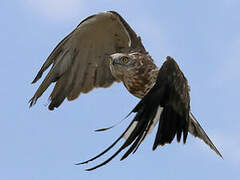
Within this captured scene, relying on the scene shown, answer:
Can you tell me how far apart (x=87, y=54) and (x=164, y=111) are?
10.6 feet

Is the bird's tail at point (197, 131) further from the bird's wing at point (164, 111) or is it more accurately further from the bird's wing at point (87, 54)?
the bird's wing at point (87, 54)

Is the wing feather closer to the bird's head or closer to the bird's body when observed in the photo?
the bird's body

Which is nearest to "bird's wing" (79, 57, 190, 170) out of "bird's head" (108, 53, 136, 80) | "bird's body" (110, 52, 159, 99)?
"bird's body" (110, 52, 159, 99)

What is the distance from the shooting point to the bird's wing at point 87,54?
10.5m

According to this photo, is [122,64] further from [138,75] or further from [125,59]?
[138,75]

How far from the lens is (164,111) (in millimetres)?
7992

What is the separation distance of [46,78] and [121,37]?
144cm

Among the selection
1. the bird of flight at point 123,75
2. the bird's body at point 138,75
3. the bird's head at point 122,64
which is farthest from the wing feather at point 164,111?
the bird's head at point 122,64

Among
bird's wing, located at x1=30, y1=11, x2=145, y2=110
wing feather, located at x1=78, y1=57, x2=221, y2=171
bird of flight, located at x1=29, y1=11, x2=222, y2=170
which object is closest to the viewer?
wing feather, located at x1=78, y1=57, x2=221, y2=171

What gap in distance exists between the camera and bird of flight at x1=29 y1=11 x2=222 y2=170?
7883 millimetres

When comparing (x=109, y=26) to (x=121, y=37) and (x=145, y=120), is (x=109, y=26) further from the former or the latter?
(x=145, y=120)

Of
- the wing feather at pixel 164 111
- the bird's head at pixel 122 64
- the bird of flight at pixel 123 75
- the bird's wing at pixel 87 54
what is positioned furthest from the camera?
the bird's wing at pixel 87 54

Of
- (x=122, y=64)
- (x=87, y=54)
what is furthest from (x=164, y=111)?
(x=87, y=54)

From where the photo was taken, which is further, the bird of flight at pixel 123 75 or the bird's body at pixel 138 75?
the bird's body at pixel 138 75
